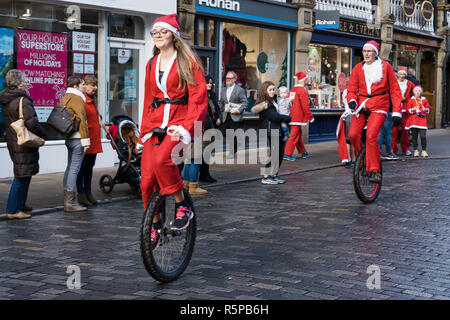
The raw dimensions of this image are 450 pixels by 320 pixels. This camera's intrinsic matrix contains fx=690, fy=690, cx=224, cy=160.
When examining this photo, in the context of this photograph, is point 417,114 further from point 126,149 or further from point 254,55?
point 126,149

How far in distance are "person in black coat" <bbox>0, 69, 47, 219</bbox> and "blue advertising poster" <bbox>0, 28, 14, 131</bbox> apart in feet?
12.4

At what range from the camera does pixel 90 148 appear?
920 centimetres

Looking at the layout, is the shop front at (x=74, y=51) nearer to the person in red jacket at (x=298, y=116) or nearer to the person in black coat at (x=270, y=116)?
the person in red jacket at (x=298, y=116)

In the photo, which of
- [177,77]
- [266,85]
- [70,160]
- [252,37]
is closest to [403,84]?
[252,37]

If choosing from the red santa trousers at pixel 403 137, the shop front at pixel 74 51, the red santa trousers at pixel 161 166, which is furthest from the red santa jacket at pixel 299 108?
the red santa trousers at pixel 161 166

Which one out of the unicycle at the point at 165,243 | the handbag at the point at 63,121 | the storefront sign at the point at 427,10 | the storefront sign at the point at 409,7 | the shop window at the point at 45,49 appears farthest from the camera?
the storefront sign at the point at 427,10

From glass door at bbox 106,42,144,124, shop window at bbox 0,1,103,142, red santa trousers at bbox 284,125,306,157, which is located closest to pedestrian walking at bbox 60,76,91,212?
shop window at bbox 0,1,103,142

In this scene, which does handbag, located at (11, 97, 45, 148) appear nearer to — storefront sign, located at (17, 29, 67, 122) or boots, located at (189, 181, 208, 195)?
boots, located at (189, 181, 208, 195)

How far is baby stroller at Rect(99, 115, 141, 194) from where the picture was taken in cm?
969

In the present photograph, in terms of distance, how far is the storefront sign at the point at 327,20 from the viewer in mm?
19016

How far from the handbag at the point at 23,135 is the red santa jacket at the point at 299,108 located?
8.12m

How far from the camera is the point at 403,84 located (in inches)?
655
